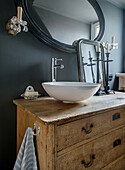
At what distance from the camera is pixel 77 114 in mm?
713

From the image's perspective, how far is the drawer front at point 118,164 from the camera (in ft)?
3.09

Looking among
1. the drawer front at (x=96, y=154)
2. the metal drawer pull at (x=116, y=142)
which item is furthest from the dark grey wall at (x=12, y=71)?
the metal drawer pull at (x=116, y=142)

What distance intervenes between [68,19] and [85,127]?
1.10m

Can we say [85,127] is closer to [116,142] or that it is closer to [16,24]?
[116,142]

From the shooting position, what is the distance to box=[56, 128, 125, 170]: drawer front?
2.33 feet

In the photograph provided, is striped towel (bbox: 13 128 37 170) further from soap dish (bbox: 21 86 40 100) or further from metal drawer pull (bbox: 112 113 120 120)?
metal drawer pull (bbox: 112 113 120 120)

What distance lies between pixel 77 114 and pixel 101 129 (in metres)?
0.26

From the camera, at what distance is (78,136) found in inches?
29.1

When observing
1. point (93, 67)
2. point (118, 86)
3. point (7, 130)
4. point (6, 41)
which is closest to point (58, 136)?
point (7, 130)

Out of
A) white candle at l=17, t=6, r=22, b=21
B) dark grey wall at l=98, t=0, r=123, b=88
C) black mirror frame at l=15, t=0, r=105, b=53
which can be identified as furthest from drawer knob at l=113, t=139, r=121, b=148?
white candle at l=17, t=6, r=22, b=21

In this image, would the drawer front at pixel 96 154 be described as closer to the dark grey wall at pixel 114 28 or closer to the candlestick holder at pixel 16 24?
the candlestick holder at pixel 16 24

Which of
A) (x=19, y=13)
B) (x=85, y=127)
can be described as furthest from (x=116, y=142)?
(x=19, y=13)

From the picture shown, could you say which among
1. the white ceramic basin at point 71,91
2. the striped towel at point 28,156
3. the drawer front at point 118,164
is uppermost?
the white ceramic basin at point 71,91

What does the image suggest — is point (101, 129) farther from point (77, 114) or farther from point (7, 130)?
point (7, 130)
